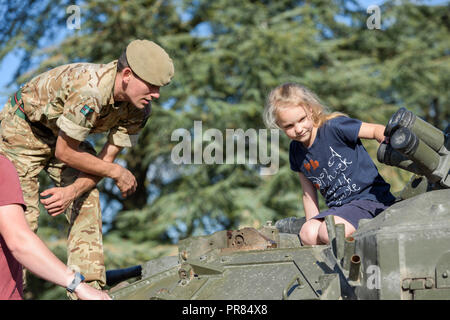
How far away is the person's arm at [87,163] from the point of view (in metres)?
4.26

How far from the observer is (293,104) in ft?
Answer: 14.8

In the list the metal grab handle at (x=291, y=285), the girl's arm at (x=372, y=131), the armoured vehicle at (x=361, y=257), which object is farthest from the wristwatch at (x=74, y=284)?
the girl's arm at (x=372, y=131)

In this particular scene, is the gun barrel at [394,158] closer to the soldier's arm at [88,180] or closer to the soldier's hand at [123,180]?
the soldier's hand at [123,180]

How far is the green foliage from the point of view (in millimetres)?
10617

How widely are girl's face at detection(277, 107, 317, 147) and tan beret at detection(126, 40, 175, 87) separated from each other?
0.81 metres

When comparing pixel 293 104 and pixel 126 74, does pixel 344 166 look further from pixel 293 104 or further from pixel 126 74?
pixel 126 74

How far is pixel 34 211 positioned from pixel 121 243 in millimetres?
6377

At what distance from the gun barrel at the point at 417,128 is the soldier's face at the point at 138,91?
1.62m

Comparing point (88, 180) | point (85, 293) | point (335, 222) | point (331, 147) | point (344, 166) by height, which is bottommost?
point (85, 293)

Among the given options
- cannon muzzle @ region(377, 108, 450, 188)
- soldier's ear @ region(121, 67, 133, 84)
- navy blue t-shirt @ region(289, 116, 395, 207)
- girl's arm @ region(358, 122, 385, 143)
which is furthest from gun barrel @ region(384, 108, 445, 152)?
soldier's ear @ region(121, 67, 133, 84)

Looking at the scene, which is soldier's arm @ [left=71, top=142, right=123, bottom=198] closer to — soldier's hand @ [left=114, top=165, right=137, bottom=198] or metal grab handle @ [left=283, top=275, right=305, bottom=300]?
soldier's hand @ [left=114, top=165, right=137, bottom=198]

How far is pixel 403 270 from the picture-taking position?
2887 millimetres

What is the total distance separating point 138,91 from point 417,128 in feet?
5.96

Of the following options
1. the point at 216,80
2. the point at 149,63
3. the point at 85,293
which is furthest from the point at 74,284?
the point at 216,80
